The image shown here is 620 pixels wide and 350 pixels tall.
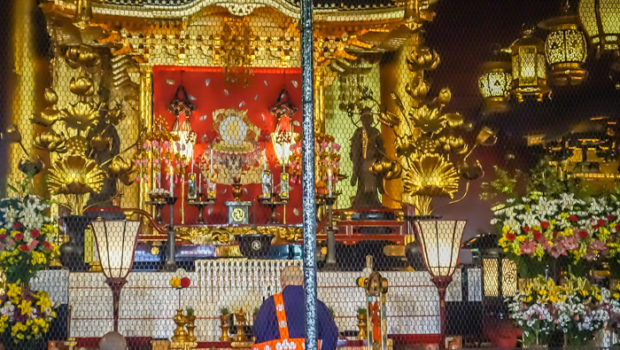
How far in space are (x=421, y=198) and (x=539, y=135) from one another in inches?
62.7

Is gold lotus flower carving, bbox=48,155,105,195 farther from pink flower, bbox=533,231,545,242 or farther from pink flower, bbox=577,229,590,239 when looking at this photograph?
pink flower, bbox=577,229,590,239

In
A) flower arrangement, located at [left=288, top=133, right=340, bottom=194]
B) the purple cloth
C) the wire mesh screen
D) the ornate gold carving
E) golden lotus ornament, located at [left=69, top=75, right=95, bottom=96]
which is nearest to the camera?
the purple cloth

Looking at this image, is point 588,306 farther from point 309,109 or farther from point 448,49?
point 448,49

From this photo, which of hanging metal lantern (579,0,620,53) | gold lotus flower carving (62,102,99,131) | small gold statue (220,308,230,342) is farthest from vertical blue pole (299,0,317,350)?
gold lotus flower carving (62,102,99,131)

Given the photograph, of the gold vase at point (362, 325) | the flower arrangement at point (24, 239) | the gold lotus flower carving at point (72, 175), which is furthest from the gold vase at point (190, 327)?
the gold lotus flower carving at point (72, 175)

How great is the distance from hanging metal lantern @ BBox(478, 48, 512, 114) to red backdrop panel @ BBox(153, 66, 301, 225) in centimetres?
237

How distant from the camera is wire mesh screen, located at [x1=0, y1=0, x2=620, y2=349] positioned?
615 cm

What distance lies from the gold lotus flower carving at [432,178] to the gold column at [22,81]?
10.3 ft

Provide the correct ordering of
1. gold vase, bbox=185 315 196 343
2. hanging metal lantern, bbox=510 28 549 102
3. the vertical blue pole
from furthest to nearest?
hanging metal lantern, bbox=510 28 549 102
gold vase, bbox=185 315 196 343
the vertical blue pole

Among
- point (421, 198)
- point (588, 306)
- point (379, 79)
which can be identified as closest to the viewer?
point (588, 306)

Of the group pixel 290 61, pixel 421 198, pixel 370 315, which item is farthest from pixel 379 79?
pixel 370 315

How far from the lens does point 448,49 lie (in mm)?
8914

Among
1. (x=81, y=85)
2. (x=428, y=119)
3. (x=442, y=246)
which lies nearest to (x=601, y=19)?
(x=428, y=119)

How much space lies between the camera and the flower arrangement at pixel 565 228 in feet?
19.8
